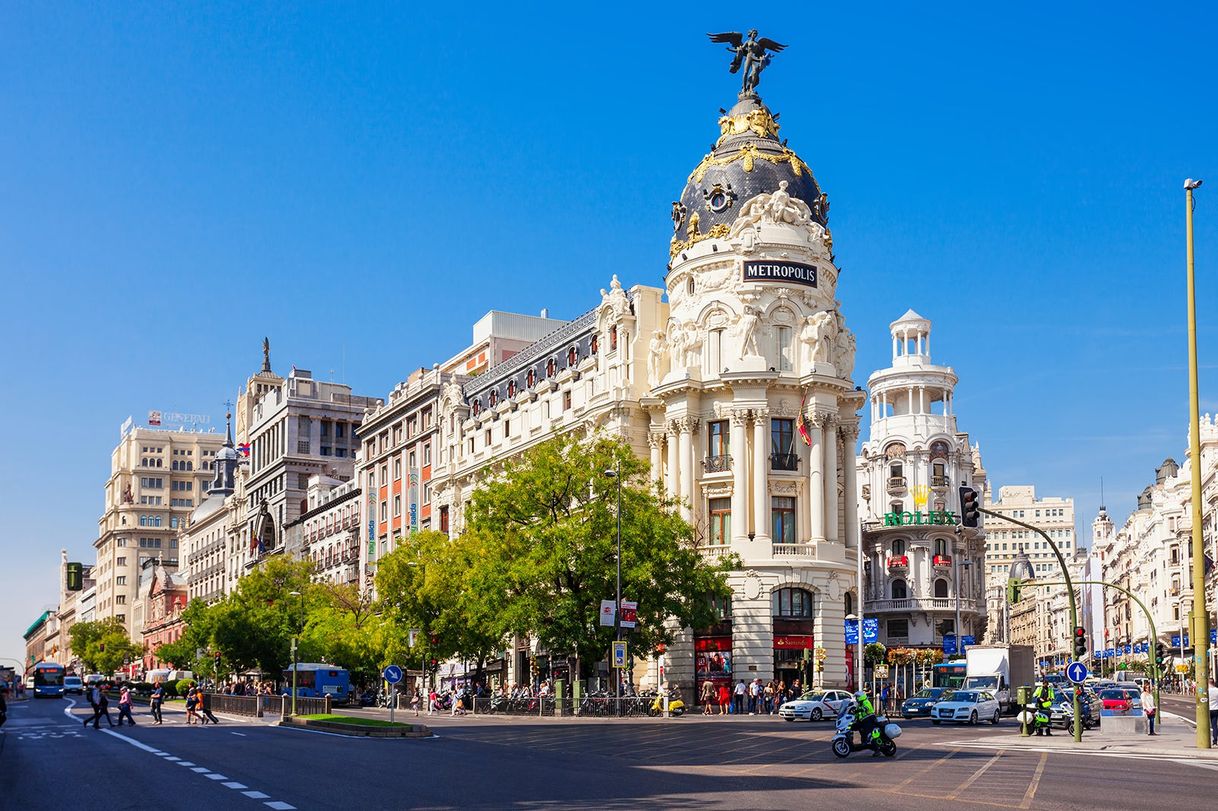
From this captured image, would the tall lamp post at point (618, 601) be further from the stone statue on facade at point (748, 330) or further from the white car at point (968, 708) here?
the white car at point (968, 708)

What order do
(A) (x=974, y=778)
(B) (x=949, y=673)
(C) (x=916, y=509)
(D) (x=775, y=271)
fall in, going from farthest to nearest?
(C) (x=916, y=509) → (B) (x=949, y=673) → (D) (x=775, y=271) → (A) (x=974, y=778)

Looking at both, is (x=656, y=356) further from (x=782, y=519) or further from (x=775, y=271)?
(x=782, y=519)

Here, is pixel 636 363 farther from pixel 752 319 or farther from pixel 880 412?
pixel 880 412

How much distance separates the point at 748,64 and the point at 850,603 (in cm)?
3053

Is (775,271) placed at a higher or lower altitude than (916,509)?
higher

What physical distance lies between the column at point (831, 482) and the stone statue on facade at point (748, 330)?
5.35 m

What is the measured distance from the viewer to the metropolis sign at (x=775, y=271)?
71.4 metres

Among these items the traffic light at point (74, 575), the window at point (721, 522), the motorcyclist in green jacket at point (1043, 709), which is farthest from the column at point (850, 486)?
the traffic light at point (74, 575)

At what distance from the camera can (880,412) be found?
118 m

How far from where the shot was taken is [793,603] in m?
70.3

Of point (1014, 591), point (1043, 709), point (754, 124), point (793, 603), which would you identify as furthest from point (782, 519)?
point (1043, 709)

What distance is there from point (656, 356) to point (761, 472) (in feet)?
31.1

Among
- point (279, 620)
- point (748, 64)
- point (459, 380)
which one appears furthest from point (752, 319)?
point (279, 620)

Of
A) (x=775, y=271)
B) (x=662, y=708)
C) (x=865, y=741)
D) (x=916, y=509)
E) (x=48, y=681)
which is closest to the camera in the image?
(x=865, y=741)
